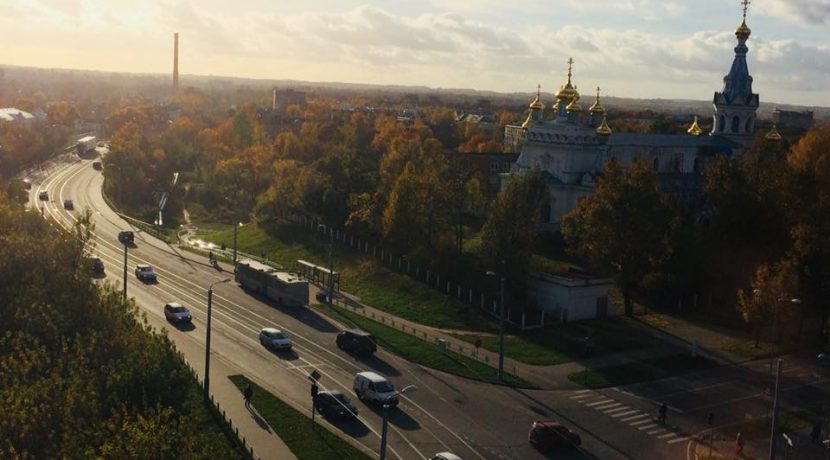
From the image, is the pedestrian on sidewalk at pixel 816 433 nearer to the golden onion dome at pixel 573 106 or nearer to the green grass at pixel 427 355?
the green grass at pixel 427 355

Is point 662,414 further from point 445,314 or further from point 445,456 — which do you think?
point 445,314

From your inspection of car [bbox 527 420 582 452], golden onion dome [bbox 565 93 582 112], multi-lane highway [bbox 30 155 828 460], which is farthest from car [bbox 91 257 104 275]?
golden onion dome [bbox 565 93 582 112]

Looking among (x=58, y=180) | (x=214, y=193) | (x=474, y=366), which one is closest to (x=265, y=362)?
(x=474, y=366)

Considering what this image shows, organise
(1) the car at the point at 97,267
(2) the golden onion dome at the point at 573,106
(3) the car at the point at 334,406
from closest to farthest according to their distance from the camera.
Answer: (3) the car at the point at 334,406 < (1) the car at the point at 97,267 < (2) the golden onion dome at the point at 573,106

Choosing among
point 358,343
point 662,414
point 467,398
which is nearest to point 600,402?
point 662,414

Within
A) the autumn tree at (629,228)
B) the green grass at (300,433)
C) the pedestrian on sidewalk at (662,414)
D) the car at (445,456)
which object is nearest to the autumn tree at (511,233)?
the autumn tree at (629,228)
